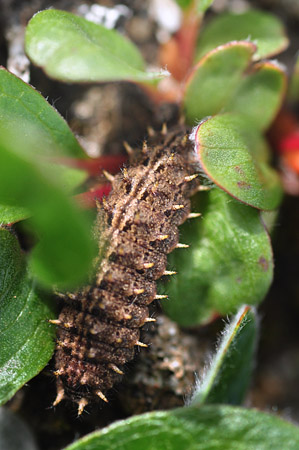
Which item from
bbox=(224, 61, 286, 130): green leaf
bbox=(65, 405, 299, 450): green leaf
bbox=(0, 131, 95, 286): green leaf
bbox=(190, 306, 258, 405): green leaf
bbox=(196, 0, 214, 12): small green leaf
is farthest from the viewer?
bbox=(224, 61, 286, 130): green leaf

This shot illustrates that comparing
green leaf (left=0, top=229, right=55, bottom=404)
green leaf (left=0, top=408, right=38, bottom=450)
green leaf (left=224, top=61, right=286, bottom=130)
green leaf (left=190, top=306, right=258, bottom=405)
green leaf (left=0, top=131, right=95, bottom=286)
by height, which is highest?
green leaf (left=0, top=131, right=95, bottom=286)

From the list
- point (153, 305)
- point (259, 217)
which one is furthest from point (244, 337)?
point (259, 217)

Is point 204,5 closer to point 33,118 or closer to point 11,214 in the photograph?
point 33,118

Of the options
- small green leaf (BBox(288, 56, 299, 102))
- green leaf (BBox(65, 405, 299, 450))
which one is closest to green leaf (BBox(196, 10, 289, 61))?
small green leaf (BBox(288, 56, 299, 102))

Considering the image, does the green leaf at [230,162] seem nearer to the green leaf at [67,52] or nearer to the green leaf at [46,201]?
the green leaf at [67,52]

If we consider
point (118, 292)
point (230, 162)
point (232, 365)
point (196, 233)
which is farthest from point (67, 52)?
point (232, 365)

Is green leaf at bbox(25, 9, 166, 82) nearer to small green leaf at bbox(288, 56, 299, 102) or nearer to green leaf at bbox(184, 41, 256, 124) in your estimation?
green leaf at bbox(184, 41, 256, 124)

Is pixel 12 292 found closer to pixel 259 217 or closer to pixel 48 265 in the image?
pixel 48 265
